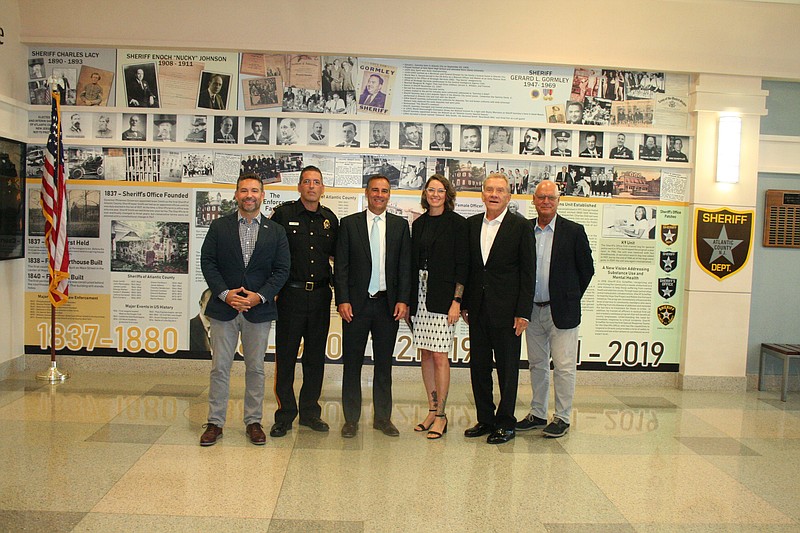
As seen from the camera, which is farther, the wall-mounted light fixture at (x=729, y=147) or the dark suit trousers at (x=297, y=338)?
the wall-mounted light fixture at (x=729, y=147)

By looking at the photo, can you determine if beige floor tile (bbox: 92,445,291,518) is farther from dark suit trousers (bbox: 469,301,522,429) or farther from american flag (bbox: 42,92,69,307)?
american flag (bbox: 42,92,69,307)

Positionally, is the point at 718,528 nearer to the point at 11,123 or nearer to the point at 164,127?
the point at 164,127

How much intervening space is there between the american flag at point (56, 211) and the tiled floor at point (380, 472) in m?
0.97

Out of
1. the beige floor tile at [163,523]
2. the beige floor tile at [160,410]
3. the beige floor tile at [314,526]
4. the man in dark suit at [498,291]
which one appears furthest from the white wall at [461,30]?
the beige floor tile at [314,526]

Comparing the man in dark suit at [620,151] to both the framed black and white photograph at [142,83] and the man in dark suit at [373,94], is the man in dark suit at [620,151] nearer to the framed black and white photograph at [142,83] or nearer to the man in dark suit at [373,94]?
the man in dark suit at [373,94]

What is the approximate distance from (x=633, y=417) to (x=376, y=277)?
2.52 m

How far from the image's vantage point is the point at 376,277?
15.1ft

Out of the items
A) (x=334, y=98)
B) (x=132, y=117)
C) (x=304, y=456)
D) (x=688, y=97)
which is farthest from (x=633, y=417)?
(x=132, y=117)

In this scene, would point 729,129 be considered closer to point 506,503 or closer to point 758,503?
point 758,503

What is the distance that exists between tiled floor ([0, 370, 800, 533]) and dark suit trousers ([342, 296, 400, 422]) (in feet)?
0.68

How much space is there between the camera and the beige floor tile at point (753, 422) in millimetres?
5098

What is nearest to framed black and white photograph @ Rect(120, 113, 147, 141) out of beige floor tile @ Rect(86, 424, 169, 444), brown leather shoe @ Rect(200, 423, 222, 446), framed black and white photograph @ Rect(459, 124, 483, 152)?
Answer: beige floor tile @ Rect(86, 424, 169, 444)

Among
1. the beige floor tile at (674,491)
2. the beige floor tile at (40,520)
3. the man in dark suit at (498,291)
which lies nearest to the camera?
the beige floor tile at (40,520)

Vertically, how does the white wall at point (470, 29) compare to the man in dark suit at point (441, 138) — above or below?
above
